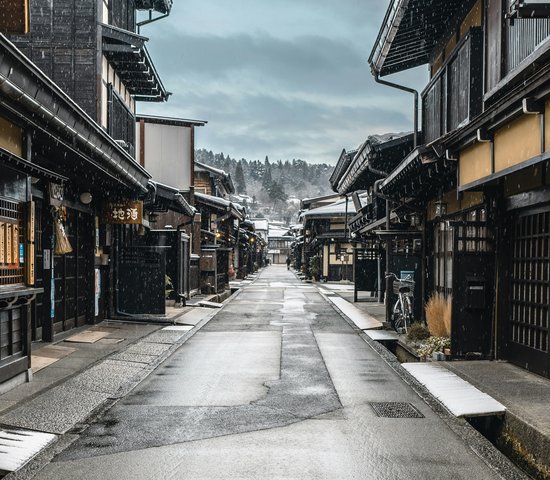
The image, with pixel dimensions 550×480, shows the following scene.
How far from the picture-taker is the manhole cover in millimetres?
7613

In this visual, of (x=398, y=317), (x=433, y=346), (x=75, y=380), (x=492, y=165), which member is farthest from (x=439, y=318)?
(x=75, y=380)

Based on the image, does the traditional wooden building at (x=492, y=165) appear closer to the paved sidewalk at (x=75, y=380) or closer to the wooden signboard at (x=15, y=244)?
the paved sidewalk at (x=75, y=380)

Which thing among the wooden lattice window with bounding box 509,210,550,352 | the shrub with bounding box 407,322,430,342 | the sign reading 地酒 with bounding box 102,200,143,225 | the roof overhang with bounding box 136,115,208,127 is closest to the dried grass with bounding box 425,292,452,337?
the shrub with bounding box 407,322,430,342

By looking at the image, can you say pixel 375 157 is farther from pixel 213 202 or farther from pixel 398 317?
pixel 213 202

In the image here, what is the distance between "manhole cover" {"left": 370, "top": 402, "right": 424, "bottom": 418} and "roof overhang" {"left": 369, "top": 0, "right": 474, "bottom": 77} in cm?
778

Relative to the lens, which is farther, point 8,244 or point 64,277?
point 64,277

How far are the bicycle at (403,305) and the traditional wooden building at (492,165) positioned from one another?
1.15 meters

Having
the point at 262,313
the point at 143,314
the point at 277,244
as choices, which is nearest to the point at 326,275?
the point at 262,313

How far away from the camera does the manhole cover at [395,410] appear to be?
761 centimetres

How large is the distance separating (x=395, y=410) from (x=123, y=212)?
1109cm

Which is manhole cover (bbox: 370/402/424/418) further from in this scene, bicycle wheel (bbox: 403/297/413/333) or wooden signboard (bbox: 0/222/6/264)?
bicycle wheel (bbox: 403/297/413/333)

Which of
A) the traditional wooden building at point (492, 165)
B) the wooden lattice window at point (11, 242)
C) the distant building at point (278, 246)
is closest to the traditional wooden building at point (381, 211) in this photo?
the traditional wooden building at point (492, 165)

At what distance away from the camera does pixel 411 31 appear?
15047 millimetres

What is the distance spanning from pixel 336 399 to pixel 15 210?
17.8ft
